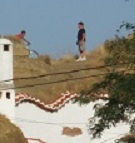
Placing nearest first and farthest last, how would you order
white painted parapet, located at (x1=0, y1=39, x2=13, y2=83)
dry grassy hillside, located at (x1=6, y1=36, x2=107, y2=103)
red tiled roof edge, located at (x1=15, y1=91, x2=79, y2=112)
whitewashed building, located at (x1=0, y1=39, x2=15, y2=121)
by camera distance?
whitewashed building, located at (x1=0, y1=39, x2=15, y2=121)
white painted parapet, located at (x1=0, y1=39, x2=13, y2=83)
red tiled roof edge, located at (x1=15, y1=91, x2=79, y2=112)
dry grassy hillside, located at (x1=6, y1=36, x2=107, y2=103)

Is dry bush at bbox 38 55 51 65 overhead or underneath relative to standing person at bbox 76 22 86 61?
underneath

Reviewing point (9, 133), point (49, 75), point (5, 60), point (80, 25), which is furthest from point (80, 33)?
point (9, 133)

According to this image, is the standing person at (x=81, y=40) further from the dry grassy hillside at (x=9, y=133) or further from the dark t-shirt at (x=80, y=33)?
the dry grassy hillside at (x=9, y=133)

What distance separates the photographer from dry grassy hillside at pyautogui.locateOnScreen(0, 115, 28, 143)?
25234mm

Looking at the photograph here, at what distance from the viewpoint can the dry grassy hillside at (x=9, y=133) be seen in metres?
25.2

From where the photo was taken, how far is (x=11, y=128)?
25.9 meters

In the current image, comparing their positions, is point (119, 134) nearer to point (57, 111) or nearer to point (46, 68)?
point (57, 111)

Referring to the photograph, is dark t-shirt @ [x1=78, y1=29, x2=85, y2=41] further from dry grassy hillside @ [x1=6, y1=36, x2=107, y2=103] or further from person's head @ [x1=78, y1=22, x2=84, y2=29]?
dry grassy hillside @ [x1=6, y1=36, x2=107, y2=103]

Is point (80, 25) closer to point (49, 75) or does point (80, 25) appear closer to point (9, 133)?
point (49, 75)

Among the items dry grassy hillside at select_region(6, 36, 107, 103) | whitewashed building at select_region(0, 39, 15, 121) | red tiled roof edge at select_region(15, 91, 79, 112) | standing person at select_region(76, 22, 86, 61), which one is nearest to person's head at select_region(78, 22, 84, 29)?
standing person at select_region(76, 22, 86, 61)

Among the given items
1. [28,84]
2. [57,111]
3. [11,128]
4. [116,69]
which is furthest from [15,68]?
[116,69]

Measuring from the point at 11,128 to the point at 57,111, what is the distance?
3467mm

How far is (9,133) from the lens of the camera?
25.5 meters

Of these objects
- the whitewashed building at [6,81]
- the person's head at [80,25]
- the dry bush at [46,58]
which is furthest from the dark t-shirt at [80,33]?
the whitewashed building at [6,81]
